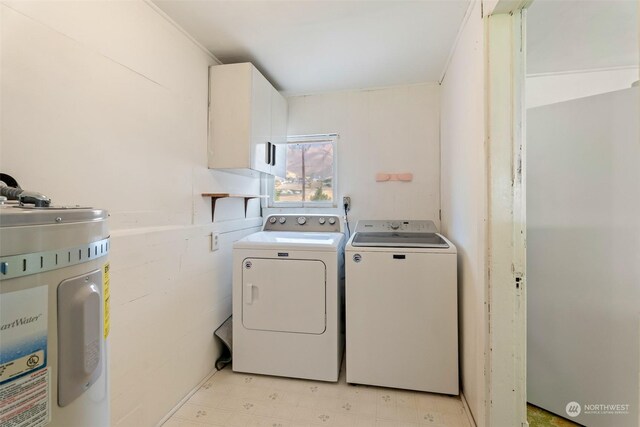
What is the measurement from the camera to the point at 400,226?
7.77 feet

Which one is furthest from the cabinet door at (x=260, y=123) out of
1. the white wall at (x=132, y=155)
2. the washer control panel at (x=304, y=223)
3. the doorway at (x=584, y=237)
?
the doorway at (x=584, y=237)

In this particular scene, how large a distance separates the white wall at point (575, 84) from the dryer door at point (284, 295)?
2128 millimetres

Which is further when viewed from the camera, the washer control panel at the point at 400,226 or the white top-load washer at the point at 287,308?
the washer control panel at the point at 400,226

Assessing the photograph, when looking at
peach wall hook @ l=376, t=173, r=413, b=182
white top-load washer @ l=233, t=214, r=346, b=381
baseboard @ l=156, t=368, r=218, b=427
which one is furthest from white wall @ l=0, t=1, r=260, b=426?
peach wall hook @ l=376, t=173, r=413, b=182

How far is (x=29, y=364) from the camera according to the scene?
1.74ft

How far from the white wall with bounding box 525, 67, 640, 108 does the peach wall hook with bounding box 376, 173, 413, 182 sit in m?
1.05

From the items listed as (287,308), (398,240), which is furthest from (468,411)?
Result: (287,308)

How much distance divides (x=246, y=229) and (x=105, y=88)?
1.47 meters

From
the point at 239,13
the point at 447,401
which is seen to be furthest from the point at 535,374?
the point at 239,13

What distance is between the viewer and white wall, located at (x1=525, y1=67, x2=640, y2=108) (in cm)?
207

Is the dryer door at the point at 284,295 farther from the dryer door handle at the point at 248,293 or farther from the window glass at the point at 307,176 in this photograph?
the window glass at the point at 307,176

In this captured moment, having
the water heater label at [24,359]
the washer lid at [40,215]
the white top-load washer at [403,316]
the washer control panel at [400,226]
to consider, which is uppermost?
the washer lid at [40,215]

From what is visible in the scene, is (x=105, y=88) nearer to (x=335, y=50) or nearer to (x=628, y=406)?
(x=335, y=50)

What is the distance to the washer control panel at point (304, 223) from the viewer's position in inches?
98.7
